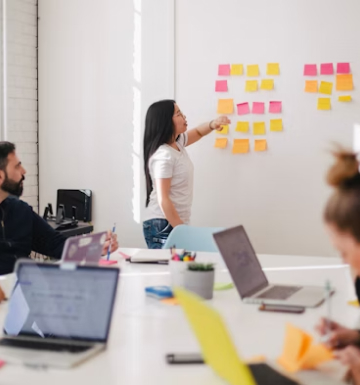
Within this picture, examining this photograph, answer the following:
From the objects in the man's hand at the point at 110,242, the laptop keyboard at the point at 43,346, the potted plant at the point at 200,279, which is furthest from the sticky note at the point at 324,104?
the laptop keyboard at the point at 43,346

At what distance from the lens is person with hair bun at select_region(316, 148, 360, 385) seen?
148cm

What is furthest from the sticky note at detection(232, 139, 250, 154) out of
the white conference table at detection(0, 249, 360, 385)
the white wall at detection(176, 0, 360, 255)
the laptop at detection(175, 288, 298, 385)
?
the laptop at detection(175, 288, 298, 385)

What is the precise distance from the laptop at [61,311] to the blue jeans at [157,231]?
2288mm

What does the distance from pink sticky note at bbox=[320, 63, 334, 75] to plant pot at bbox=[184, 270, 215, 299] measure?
241 centimetres

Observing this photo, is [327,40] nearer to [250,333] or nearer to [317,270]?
[317,270]

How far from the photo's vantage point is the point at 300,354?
5.05 ft

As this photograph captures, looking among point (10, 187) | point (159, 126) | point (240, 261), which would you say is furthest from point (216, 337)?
point (159, 126)

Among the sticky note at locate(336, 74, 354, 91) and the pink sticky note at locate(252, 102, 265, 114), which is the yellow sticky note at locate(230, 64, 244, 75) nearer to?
the pink sticky note at locate(252, 102, 265, 114)

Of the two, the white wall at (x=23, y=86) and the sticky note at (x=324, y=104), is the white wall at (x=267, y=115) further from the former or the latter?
the white wall at (x=23, y=86)

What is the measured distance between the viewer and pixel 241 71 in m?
4.42

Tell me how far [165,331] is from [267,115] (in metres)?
2.74

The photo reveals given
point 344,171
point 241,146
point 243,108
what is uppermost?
point 243,108

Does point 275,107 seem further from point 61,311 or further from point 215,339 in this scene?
point 215,339

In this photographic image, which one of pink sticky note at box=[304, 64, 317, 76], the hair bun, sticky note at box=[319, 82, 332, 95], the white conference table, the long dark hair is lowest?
the white conference table
